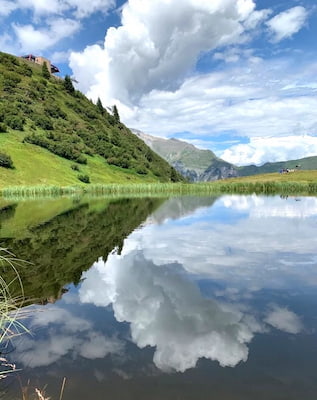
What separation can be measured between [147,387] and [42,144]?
13910 centimetres

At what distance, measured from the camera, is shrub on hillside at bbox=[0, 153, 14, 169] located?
359ft

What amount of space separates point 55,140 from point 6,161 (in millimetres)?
37323

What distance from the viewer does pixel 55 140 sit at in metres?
145

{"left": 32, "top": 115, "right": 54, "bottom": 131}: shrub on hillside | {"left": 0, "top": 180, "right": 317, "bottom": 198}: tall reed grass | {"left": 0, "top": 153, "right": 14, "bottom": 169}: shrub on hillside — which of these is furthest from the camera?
{"left": 32, "top": 115, "right": 54, "bottom": 131}: shrub on hillside

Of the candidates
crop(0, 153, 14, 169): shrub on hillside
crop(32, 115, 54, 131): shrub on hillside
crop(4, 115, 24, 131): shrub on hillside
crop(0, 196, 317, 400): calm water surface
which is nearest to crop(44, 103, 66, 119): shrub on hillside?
crop(32, 115, 54, 131): shrub on hillside

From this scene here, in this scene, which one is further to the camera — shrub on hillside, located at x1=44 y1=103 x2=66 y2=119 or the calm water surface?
shrub on hillside, located at x1=44 y1=103 x2=66 y2=119

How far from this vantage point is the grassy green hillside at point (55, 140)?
393ft

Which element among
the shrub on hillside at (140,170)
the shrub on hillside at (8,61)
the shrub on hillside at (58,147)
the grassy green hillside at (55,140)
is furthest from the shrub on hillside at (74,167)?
the shrub on hillside at (8,61)

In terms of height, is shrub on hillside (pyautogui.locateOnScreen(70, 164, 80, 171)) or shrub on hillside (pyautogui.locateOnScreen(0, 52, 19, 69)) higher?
shrub on hillside (pyautogui.locateOnScreen(0, 52, 19, 69))

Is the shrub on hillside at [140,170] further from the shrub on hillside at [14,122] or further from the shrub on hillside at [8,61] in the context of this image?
the shrub on hillside at [8,61]

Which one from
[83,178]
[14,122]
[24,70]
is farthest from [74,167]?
[24,70]

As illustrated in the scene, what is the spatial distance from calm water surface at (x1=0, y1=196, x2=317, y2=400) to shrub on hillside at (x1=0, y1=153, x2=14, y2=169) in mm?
96076

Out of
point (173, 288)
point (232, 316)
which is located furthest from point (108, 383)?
point (173, 288)

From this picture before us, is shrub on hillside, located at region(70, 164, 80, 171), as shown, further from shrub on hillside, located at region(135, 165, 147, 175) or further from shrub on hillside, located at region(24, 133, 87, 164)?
shrub on hillside, located at region(135, 165, 147, 175)
